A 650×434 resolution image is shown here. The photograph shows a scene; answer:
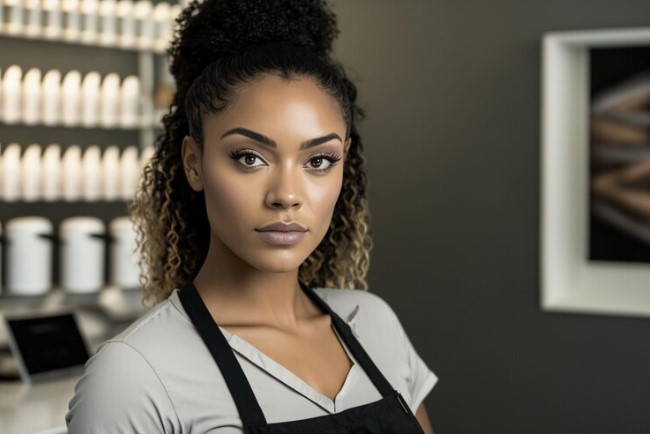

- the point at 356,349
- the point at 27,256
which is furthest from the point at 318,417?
the point at 27,256

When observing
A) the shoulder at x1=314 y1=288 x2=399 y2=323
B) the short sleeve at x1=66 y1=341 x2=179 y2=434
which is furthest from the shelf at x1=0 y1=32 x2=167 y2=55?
the short sleeve at x1=66 y1=341 x2=179 y2=434

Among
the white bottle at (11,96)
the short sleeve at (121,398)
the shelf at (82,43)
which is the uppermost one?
the shelf at (82,43)

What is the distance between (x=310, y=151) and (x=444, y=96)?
2.44 metres

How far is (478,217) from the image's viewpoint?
360 cm

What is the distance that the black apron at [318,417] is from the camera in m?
1.26

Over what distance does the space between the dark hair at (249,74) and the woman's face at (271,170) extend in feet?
0.05

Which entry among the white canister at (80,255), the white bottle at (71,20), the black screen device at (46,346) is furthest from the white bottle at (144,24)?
the black screen device at (46,346)

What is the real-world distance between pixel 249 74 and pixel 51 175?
2296 mm

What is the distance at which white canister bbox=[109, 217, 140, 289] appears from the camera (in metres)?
3.51

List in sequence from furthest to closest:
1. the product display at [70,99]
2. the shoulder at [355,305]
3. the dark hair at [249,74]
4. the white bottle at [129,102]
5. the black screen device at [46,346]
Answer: the white bottle at [129,102] < the product display at [70,99] < the black screen device at [46,346] < the shoulder at [355,305] < the dark hair at [249,74]

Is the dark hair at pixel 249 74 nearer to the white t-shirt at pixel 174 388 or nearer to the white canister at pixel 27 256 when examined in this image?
the white t-shirt at pixel 174 388

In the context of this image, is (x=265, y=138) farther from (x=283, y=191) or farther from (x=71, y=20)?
(x=71, y=20)

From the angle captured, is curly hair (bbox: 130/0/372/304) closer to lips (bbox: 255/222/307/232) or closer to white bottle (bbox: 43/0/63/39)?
lips (bbox: 255/222/307/232)

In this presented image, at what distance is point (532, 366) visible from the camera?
11.6 feet
